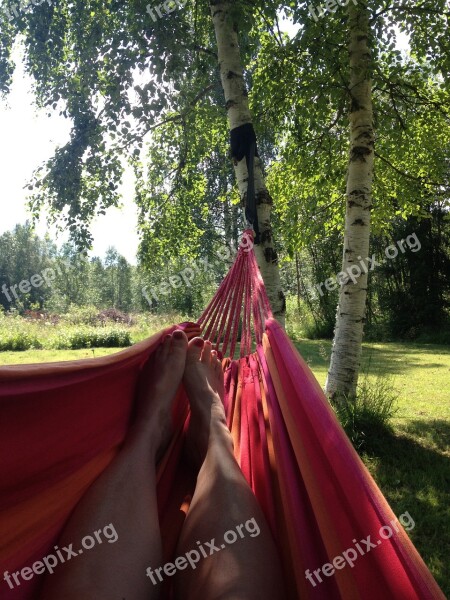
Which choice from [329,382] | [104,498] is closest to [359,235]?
[329,382]

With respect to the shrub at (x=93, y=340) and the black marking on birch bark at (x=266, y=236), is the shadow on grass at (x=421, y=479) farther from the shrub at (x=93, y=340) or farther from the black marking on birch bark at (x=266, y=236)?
the shrub at (x=93, y=340)

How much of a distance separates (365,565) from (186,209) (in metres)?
3.62

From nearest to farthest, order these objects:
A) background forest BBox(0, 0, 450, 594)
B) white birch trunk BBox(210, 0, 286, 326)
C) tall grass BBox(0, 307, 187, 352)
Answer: white birch trunk BBox(210, 0, 286, 326) → background forest BBox(0, 0, 450, 594) → tall grass BBox(0, 307, 187, 352)

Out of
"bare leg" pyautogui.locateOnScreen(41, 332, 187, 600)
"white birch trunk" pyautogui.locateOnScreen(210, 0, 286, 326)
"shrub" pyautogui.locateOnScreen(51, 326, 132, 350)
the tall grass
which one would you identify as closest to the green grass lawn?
"white birch trunk" pyautogui.locateOnScreen(210, 0, 286, 326)

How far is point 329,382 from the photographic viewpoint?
8.48ft

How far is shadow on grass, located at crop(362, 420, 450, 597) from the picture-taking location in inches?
59.1

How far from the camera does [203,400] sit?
1.12 metres

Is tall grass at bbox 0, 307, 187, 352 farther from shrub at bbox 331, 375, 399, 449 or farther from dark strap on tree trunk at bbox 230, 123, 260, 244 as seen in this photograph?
dark strap on tree trunk at bbox 230, 123, 260, 244

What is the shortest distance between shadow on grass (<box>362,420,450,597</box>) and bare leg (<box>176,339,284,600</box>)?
3.17 ft

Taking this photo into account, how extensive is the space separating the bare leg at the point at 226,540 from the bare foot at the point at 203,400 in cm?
5

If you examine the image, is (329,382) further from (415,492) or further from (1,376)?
(1,376)

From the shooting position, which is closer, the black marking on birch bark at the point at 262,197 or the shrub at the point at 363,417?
the black marking on birch bark at the point at 262,197

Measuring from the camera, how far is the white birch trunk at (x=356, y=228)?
2500 millimetres

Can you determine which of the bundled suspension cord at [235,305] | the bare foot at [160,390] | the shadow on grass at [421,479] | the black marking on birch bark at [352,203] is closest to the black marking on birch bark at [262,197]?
the bundled suspension cord at [235,305]
